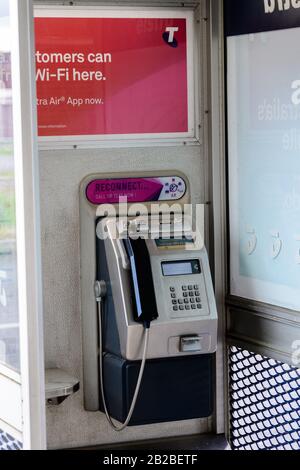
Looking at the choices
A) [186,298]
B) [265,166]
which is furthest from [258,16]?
[186,298]

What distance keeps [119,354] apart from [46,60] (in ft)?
4.15

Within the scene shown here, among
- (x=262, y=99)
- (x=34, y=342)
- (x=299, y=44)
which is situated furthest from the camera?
(x=262, y=99)

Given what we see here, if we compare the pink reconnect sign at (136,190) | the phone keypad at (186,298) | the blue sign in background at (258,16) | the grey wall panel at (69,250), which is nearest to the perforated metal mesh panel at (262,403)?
the phone keypad at (186,298)

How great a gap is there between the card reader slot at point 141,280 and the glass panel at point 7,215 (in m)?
0.72

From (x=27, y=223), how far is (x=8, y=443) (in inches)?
33.7

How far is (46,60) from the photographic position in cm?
394

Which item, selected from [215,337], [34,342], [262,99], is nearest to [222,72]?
[262,99]

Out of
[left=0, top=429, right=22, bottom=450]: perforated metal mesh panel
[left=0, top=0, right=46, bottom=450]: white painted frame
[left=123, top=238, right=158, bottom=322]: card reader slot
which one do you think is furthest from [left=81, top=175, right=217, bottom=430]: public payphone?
[left=0, top=0, right=46, bottom=450]: white painted frame

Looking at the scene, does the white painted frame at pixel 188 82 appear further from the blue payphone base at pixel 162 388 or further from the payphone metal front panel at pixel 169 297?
the blue payphone base at pixel 162 388

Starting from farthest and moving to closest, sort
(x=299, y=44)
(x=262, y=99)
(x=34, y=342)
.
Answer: (x=262, y=99)
(x=299, y=44)
(x=34, y=342)

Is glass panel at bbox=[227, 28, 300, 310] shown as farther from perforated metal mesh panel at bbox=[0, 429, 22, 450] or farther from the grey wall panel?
perforated metal mesh panel at bbox=[0, 429, 22, 450]

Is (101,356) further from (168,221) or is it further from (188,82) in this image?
(188,82)

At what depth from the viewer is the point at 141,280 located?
12.4 ft
